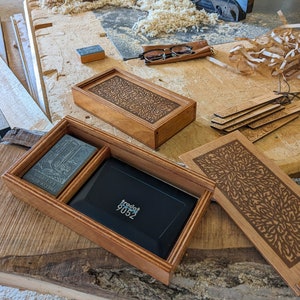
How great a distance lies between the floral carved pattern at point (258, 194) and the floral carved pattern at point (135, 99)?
185 mm

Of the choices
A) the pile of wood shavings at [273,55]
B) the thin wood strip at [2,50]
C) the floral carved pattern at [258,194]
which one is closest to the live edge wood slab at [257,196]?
the floral carved pattern at [258,194]

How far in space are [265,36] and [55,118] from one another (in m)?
0.81

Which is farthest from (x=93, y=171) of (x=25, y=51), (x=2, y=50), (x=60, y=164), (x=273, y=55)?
(x=2, y=50)

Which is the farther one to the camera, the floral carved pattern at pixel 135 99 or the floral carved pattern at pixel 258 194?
the floral carved pattern at pixel 135 99

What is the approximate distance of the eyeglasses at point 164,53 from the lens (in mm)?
1167

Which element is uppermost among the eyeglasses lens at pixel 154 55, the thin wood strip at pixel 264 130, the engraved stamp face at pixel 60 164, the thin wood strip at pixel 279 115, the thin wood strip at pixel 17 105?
the engraved stamp face at pixel 60 164

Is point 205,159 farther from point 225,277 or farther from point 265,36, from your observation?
point 265,36

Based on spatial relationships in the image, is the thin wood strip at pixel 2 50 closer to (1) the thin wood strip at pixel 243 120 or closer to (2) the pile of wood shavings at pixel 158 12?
(2) the pile of wood shavings at pixel 158 12

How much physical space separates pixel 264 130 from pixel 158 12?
0.81m

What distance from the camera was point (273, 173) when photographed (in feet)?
2.26

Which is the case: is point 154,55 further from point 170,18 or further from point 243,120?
point 243,120

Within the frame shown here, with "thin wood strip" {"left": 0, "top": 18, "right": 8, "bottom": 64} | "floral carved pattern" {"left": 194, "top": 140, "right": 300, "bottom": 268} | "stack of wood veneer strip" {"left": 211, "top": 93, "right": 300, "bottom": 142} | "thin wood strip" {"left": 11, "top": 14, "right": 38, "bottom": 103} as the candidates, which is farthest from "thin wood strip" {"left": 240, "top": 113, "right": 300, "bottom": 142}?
"thin wood strip" {"left": 0, "top": 18, "right": 8, "bottom": 64}

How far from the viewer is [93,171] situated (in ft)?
2.15

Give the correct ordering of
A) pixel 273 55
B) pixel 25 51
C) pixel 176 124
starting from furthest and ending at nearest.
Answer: pixel 25 51 < pixel 273 55 < pixel 176 124
